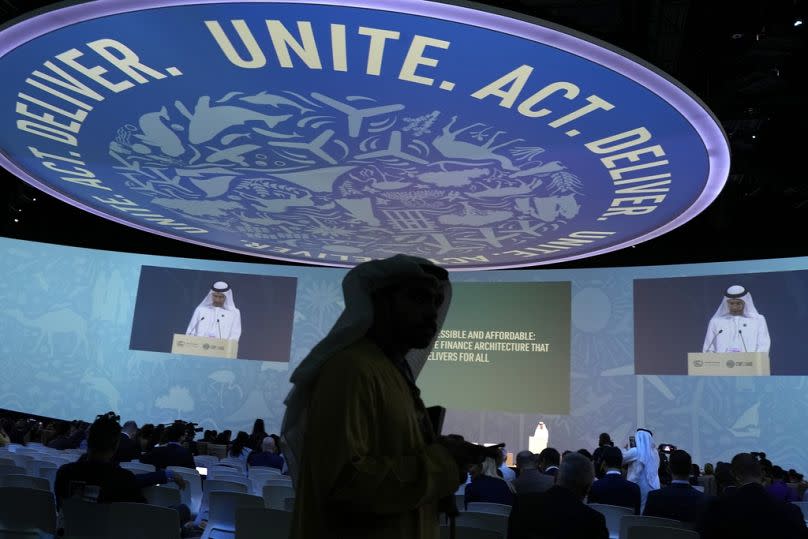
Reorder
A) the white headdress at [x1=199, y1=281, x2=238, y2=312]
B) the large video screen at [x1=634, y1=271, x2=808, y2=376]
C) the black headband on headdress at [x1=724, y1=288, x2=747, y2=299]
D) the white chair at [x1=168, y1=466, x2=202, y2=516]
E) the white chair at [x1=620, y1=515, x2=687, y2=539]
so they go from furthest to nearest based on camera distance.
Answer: the white headdress at [x1=199, y1=281, x2=238, y2=312]
the black headband on headdress at [x1=724, y1=288, x2=747, y2=299]
the large video screen at [x1=634, y1=271, x2=808, y2=376]
the white chair at [x1=168, y1=466, x2=202, y2=516]
the white chair at [x1=620, y1=515, x2=687, y2=539]

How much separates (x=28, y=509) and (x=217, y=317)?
499 inches

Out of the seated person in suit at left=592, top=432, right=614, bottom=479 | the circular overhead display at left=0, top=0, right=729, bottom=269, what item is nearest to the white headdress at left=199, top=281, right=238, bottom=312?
the circular overhead display at left=0, top=0, right=729, bottom=269

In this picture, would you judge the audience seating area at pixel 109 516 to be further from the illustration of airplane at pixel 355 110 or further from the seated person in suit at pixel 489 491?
the illustration of airplane at pixel 355 110

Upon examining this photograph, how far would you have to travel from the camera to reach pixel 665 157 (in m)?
7.80

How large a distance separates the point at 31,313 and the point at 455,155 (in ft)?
40.1

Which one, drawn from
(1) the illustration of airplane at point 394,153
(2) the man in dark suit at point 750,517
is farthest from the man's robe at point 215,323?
(2) the man in dark suit at point 750,517

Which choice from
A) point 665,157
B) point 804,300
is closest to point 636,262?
point 804,300

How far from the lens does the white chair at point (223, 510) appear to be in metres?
5.01

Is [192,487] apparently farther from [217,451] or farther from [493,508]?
[217,451]

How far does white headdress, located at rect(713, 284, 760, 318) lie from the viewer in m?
13.6

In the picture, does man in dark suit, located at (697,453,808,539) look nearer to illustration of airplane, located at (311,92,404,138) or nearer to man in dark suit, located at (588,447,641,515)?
man in dark suit, located at (588,447,641,515)

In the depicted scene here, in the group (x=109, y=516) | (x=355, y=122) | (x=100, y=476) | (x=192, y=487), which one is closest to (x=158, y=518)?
(x=109, y=516)

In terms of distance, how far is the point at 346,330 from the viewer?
1854 millimetres

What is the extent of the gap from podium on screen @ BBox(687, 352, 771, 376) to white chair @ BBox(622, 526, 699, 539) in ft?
34.1
